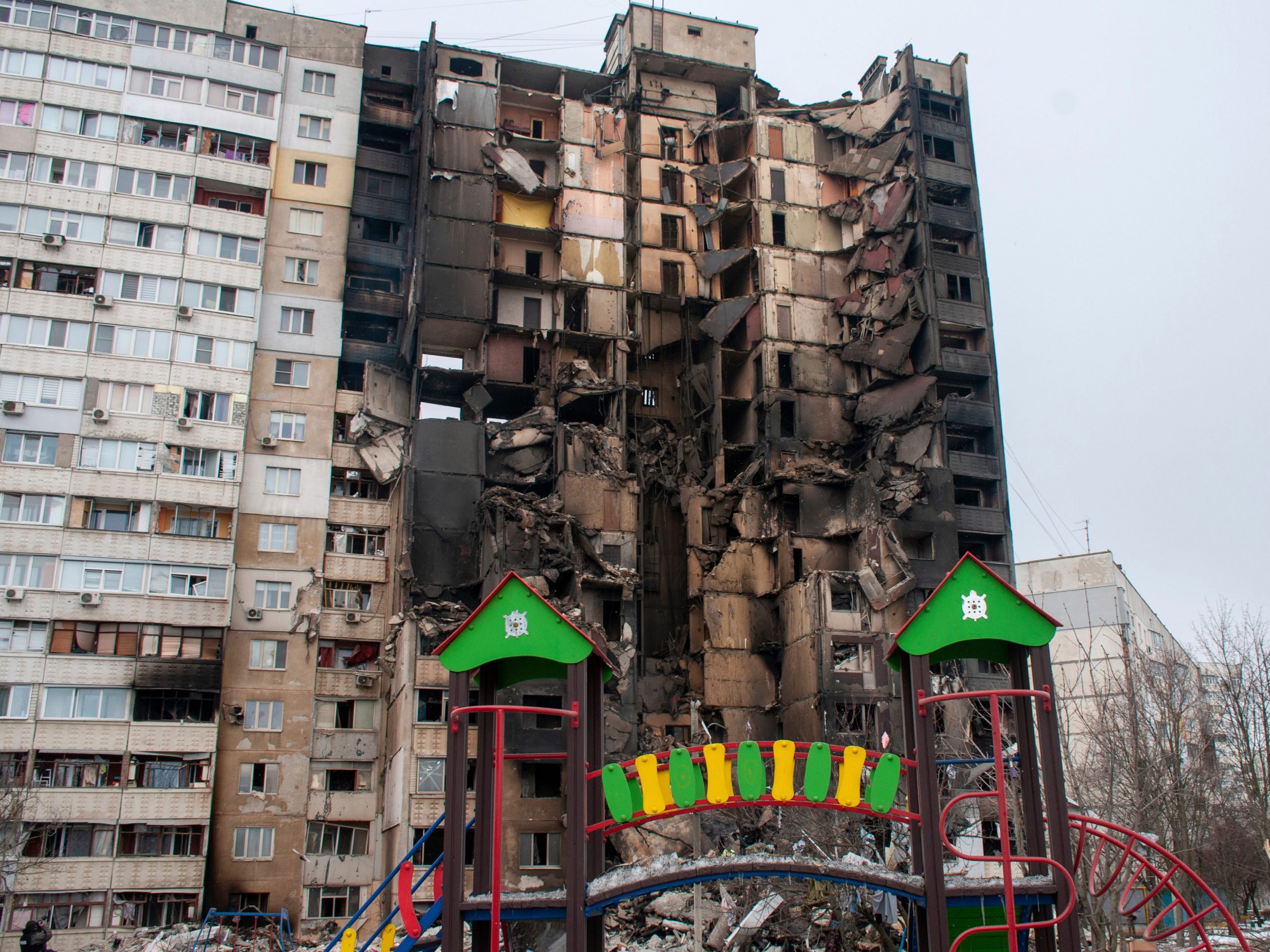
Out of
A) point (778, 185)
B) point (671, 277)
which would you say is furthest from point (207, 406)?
point (778, 185)

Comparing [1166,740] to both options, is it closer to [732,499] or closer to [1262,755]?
[1262,755]

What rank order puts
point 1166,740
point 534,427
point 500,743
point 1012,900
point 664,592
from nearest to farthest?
point 1012,900 → point 500,743 → point 1166,740 → point 534,427 → point 664,592

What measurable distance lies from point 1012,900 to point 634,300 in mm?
51733

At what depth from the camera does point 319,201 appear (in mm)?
66062

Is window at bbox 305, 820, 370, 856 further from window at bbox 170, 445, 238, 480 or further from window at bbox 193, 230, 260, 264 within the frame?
window at bbox 193, 230, 260, 264

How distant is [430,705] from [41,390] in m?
24.2

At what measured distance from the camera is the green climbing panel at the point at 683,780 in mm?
19875

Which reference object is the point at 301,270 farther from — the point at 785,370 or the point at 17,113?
the point at 785,370

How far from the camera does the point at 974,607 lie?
19359 millimetres

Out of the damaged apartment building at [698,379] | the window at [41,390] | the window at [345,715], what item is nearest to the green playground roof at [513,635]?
the damaged apartment building at [698,379]

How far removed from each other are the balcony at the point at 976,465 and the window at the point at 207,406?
36667 mm

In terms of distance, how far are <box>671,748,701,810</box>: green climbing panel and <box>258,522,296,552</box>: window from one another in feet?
142

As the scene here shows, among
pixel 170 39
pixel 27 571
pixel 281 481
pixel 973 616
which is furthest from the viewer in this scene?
pixel 170 39

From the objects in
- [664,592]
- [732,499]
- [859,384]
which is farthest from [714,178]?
[664,592]
